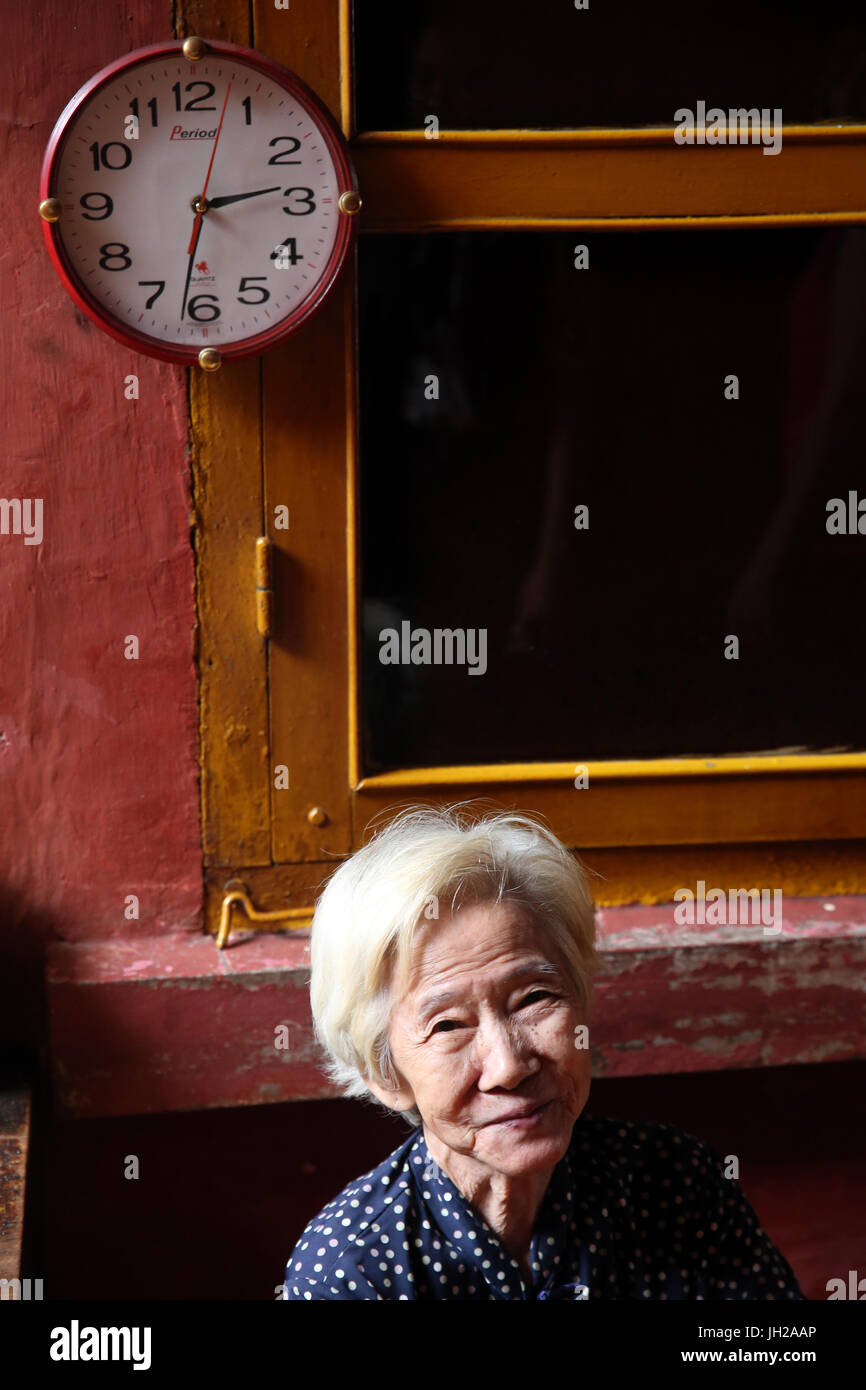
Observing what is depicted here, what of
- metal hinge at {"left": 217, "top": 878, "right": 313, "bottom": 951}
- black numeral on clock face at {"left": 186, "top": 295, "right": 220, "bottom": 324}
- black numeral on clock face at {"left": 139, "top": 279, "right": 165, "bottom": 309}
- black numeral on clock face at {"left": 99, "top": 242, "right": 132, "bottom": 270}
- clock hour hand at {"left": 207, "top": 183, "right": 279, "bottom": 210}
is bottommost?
metal hinge at {"left": 217, "top": 878, "right": 313, "bottom": 951}

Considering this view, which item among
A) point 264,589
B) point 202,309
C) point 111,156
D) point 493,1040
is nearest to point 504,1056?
point 493,1040

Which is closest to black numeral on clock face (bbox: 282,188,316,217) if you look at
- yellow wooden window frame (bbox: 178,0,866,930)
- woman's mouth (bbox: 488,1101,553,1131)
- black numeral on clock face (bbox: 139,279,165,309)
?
yellow wooden window frame (bbox: 178,0,866,930)

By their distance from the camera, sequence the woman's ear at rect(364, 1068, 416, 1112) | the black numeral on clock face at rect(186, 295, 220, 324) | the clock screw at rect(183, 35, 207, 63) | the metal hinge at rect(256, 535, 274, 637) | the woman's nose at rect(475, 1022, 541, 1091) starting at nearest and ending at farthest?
1. the woman's nose at rect(475, 1022, 541, 1091)
2. the woman's ear at rect(364, 1068, 416, 1112)
3. the clock screw at rect(183, 35, 207, 63)
4. the black numeral on clock face at rect(186, 295, 220, 324)
5. the metal hinge at rect(256, 535, 274, 637)

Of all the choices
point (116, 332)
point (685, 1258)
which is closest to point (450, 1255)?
point (685, 1258)

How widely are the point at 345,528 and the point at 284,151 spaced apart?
0.62m

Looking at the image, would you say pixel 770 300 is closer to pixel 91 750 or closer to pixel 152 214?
pixel 152 214

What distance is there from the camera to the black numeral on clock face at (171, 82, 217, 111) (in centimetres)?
186

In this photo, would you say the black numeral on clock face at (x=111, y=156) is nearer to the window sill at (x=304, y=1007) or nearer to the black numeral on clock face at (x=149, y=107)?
the black numeral on clock face at (x=149, y=107)

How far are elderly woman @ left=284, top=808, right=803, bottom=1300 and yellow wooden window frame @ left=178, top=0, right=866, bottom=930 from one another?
61 cm

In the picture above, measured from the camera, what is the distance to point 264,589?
2047 millimetres

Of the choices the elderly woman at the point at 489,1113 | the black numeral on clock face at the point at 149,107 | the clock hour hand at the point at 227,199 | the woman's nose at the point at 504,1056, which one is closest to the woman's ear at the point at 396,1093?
the elderly woman at the point at 489,1113

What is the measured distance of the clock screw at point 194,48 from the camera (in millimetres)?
1817

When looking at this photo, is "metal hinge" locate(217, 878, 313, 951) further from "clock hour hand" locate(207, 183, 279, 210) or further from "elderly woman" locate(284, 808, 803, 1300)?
"clock hour hand" locate(207, 183, 279, 210)

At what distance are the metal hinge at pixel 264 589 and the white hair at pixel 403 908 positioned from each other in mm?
629
